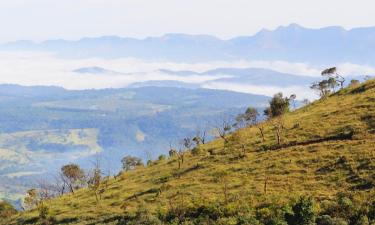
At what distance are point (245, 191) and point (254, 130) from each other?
46746mm

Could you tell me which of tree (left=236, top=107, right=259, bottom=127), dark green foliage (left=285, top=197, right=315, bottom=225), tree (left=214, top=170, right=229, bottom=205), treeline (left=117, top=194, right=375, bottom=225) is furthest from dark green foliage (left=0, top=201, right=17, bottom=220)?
dark green foliage (left=285, top=197, right=315, bottom=225)

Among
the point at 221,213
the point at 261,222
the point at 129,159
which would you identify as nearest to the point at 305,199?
the point at 261,222

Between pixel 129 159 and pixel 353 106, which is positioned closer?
pixel 353 106

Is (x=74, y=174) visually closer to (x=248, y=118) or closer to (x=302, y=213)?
(x=248, y=118)

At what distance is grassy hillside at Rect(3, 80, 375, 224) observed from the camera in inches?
2758

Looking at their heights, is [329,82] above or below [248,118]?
above

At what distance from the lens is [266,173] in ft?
267

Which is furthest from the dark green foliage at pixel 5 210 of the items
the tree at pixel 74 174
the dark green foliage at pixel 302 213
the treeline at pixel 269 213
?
the dark green foliage at pixel 302 213

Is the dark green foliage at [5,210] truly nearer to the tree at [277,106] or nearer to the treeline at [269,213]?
the treeline at [269,213]

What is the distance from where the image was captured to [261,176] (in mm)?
80688

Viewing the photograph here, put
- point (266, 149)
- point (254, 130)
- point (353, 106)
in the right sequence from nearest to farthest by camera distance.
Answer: point (266, 149), point (353, 106), point (254, 130)

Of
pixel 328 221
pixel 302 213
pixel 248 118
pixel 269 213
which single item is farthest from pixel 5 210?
pixel 328 221

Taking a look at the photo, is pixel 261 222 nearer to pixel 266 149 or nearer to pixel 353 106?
pixel 266 149

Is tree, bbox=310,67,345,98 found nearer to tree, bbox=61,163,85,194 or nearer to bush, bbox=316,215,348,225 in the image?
tree, bbox=61,163,85,194
